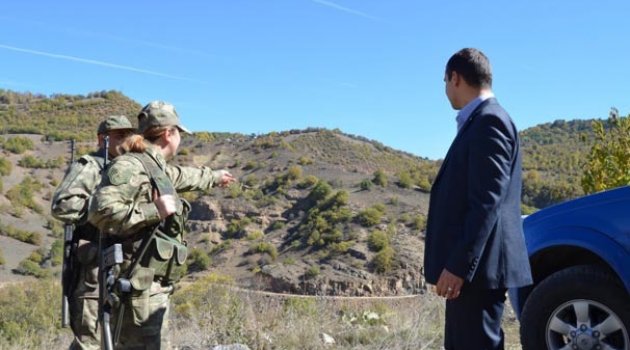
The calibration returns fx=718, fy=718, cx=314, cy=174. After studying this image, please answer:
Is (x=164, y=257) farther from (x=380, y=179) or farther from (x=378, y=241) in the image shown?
(x=380, y=179)

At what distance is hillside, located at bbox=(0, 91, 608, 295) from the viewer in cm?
3872

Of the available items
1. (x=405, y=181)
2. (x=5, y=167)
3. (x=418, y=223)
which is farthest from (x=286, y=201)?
(x=5, y=167)

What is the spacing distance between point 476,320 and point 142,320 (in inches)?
66.1

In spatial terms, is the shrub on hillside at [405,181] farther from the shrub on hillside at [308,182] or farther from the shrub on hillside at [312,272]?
the shrub on hillside at [312,272]

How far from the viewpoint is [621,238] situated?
3932 millimetres

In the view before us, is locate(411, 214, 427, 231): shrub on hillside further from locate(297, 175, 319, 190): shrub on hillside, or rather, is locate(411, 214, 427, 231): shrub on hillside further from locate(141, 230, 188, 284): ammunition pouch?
locate(141, 230, 188, 284): ammunition pouch

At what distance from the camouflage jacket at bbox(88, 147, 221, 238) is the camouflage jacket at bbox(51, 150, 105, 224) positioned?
0.71m

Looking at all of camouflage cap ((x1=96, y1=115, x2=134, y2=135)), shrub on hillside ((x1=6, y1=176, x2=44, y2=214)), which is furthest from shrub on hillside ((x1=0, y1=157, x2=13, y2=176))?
camouflage cap ((x1=96, y1=115, x2=134, y2=135))

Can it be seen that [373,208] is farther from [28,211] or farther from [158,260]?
[158,260]

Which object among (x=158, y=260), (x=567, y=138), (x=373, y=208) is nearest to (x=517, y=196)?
(x=158, y=260)

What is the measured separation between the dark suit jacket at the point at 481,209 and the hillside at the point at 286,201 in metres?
19.2

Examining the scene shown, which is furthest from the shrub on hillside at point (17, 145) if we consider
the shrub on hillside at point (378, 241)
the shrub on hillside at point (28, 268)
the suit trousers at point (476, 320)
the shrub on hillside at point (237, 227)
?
the suit trousers at point (476, 320)

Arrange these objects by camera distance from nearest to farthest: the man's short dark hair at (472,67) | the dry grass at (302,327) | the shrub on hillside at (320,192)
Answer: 1. the man's short dark hair at (472,67)
2. the dry grass at (302,327)
3. the shrub on hillside at (320,192)

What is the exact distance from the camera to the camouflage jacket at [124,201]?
348 centimetres
